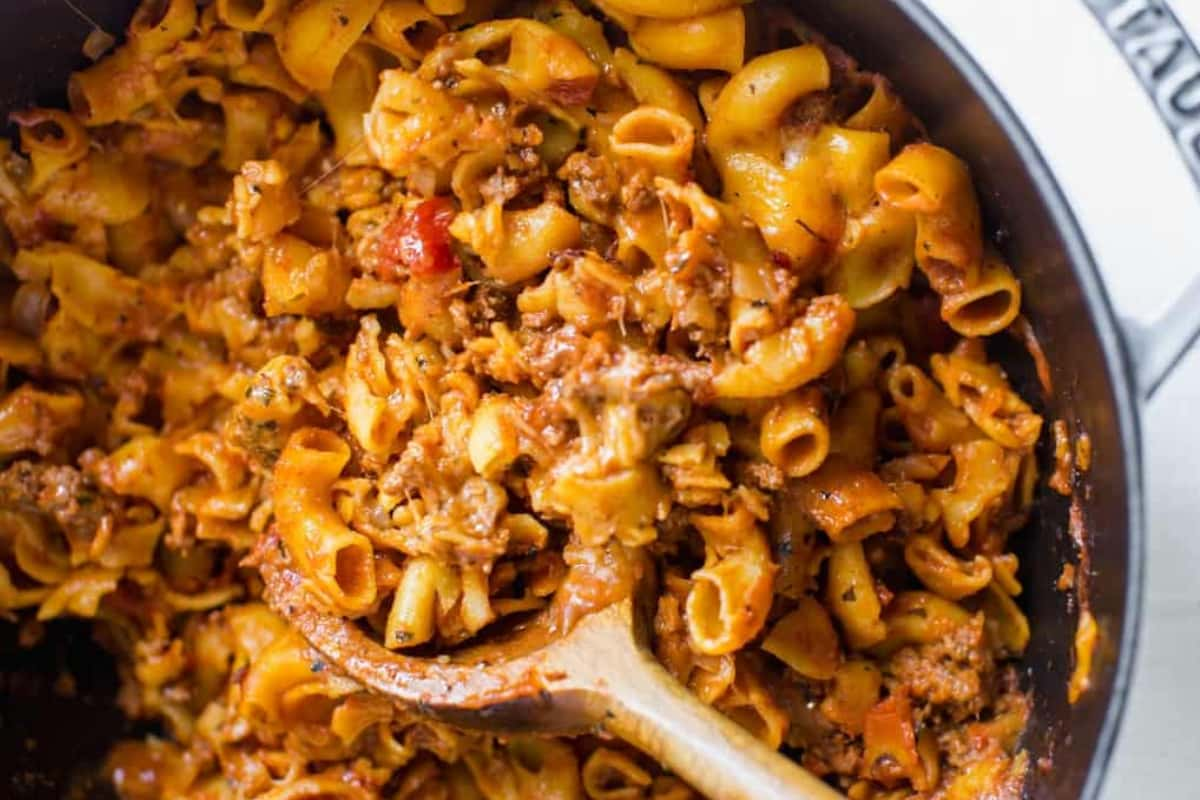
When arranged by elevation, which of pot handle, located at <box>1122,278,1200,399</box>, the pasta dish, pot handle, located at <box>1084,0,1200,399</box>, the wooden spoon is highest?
pot handle, located at <box>1084,0,1200,399</box>

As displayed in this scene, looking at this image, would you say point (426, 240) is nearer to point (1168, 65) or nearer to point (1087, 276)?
point (1087, 276)

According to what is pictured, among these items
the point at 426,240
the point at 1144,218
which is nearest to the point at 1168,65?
the point at 1144,218

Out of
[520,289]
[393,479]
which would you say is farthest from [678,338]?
[393,479]

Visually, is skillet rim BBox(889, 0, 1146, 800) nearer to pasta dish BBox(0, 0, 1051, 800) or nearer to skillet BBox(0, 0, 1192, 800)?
skillet BBox(0, 0, 1192, 800)

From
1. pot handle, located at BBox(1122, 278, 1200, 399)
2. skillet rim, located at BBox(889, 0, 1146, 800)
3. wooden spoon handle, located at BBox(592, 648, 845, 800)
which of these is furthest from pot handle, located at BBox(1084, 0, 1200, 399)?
wooden spoon handle, located at BBox(592, 648, 845, 800)

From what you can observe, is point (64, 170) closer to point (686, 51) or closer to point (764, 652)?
point (686, 51)

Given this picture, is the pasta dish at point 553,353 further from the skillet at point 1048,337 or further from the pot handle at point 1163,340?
the pot handle at point 1163,340

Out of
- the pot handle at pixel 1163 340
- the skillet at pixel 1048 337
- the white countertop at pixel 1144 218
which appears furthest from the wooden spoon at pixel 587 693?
the pot handle at pixel 1163 340
